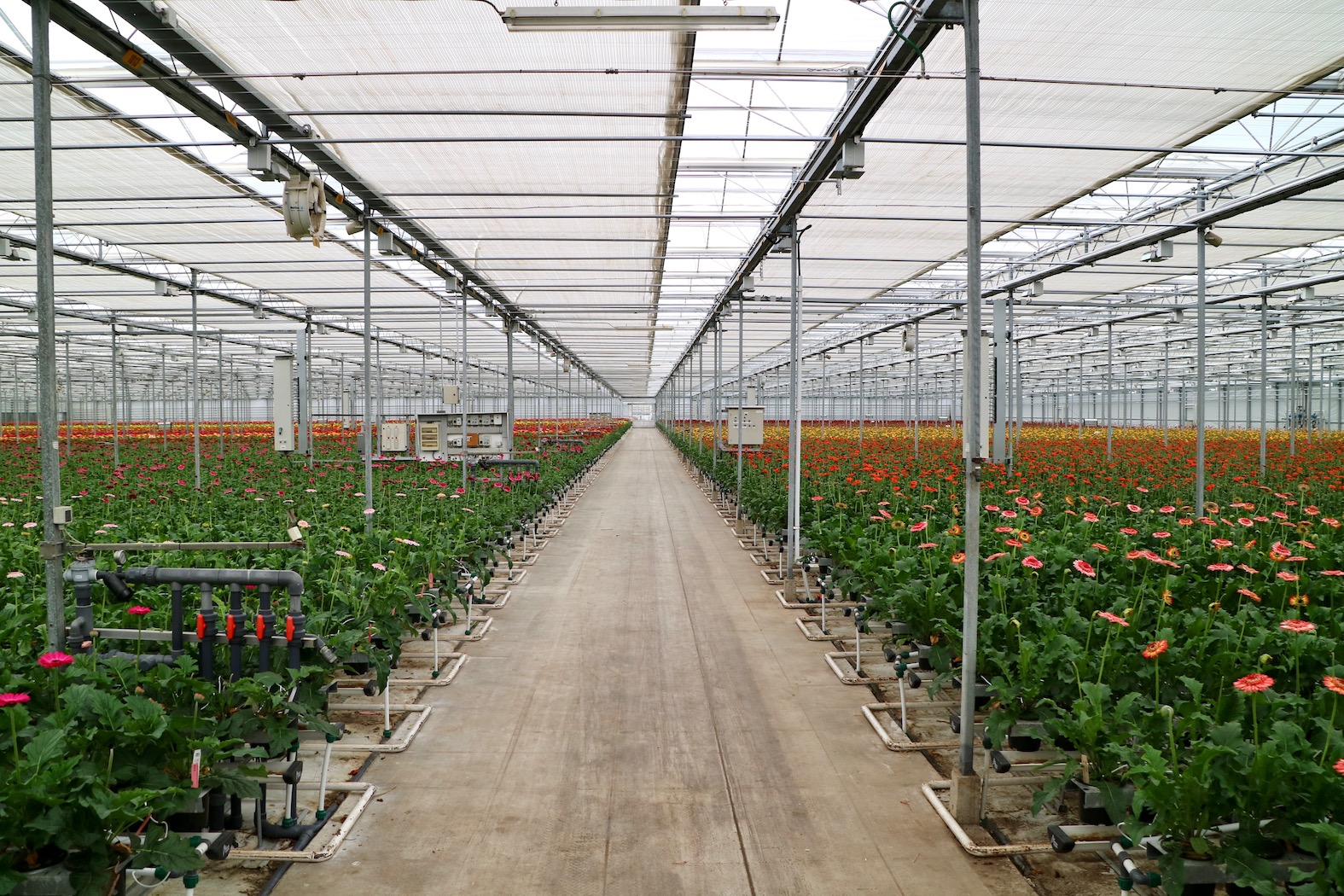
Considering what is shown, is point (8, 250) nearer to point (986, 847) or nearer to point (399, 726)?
point (399, 726)

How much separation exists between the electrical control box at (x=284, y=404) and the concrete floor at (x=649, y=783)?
6.73m

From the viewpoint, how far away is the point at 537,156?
23.7ft

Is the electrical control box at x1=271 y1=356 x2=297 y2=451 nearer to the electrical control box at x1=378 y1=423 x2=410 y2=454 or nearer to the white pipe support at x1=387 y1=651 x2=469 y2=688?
the electrical control box at x1=378 y1=423 x2=410 y2=454

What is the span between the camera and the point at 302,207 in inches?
234

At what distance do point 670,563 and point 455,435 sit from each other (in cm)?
474

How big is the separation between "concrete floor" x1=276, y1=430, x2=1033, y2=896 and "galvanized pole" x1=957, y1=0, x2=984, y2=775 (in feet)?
2.17

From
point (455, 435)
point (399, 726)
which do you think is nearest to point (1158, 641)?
point (399, 726)

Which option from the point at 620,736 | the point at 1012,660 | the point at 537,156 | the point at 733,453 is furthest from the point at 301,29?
the point at 733,453

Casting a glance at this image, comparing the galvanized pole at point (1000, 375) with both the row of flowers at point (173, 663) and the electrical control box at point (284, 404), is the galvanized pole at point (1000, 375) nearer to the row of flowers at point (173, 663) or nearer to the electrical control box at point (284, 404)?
the row of flowers at point (173, 663)

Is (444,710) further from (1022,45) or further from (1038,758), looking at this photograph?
(1022,45)

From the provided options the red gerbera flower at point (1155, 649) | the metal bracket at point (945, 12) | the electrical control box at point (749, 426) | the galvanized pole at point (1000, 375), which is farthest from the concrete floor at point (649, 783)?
the electrical control box at point (749, 426)

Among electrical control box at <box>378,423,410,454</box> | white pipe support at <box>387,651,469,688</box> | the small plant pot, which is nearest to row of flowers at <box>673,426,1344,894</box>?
white pipe support at <box>387,651,469,688</box>

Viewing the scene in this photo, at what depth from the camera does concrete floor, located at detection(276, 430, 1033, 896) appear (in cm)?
331

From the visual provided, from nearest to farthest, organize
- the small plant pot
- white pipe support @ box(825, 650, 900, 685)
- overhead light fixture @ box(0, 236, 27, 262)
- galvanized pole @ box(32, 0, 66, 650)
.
Answer: the small plant pot
galvanized pole @ box(32, 0, 66, 650)
white pipe support @ box(825, 650, 900, 685)
overhead light fixture @ box(0, 236, 27, 262)
